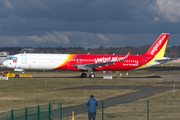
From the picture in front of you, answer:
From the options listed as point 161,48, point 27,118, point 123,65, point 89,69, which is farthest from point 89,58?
point 27,118

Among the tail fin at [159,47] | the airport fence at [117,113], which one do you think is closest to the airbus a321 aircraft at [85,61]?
the tail fin at [159,47]

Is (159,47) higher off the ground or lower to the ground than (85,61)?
higher

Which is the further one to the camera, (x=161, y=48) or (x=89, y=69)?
(x=161, y=48)

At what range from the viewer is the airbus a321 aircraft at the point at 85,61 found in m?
57.2

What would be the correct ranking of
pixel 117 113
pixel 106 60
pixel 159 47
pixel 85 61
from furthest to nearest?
pixel 159 47 → pixel 106 60 → pixel 85 61 → pixel 117 113

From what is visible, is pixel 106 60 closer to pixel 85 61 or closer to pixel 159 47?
pixel 85 61

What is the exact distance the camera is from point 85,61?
5966 centimetres

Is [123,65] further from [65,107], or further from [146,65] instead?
[65,107]

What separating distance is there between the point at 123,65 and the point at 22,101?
118ft

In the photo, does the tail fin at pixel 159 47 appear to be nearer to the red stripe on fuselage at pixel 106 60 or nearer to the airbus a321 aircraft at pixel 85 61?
the airbus a321 aircraft at pixel 85 61

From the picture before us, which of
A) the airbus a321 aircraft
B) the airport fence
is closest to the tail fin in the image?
the airbus a321 aircraft

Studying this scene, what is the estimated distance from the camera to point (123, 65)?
61.0 meters

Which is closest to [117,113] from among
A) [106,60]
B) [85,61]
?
[85,61]

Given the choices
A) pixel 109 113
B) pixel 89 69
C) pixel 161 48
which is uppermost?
pixel 161 48
